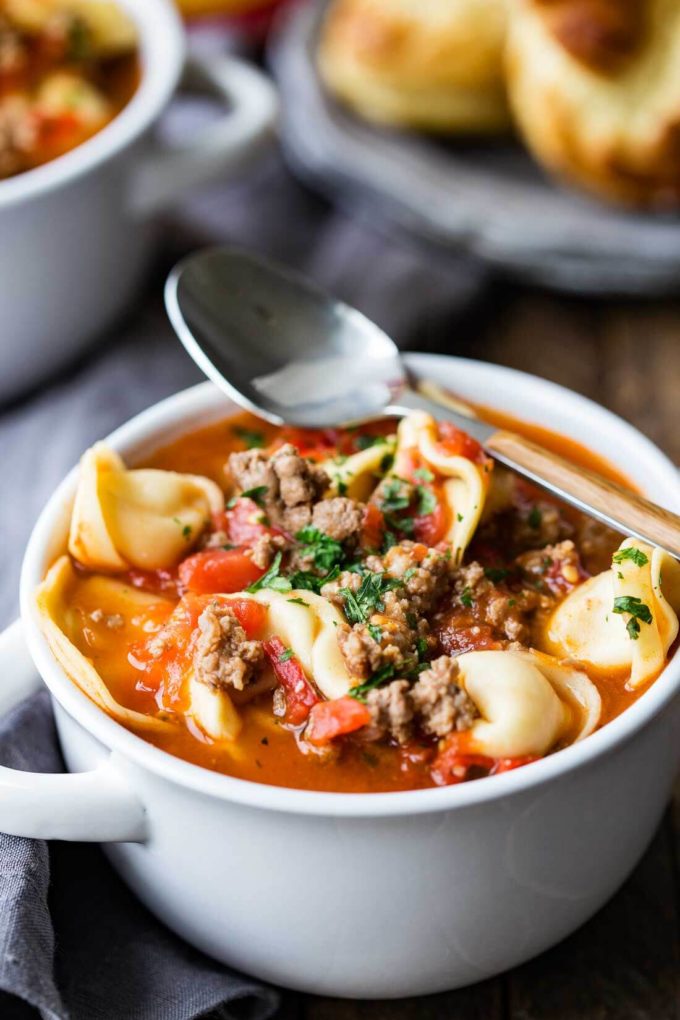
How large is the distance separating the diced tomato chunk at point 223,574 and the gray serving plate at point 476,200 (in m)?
2.46

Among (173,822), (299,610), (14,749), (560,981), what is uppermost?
(299,610)

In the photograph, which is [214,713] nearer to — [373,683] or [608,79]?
[373,683]

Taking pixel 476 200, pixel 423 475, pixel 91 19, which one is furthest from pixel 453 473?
pixel 91 19

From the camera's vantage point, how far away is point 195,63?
5082 millimetres

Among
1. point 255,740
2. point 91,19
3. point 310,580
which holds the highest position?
point 91,19

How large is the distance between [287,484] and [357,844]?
986 mm

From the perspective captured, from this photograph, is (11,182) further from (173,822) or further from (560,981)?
(560,981)

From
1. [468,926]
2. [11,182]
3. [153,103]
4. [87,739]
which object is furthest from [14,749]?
[153,103]

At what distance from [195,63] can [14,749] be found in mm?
3098

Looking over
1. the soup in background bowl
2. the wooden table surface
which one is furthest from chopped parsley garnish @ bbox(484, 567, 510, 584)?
the soup in background bowl

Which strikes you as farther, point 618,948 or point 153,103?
point 153,103

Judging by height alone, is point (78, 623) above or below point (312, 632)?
below

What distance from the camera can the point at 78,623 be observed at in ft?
9.71

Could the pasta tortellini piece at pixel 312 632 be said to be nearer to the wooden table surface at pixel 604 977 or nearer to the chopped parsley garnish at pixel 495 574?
the chopped parsley garnish at pixel 495 574
